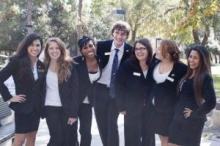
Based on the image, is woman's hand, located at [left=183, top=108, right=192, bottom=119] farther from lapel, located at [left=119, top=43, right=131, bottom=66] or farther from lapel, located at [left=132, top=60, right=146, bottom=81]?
lapel, located at [left=119, top=43, right=131, bottom=66]

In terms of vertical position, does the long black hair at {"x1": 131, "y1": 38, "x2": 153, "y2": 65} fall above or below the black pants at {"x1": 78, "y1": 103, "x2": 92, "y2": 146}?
above

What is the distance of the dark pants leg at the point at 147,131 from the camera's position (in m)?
5.50

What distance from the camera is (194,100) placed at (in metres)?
4.79

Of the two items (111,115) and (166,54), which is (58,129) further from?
(166,54)

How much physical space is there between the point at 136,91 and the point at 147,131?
0.56 meters

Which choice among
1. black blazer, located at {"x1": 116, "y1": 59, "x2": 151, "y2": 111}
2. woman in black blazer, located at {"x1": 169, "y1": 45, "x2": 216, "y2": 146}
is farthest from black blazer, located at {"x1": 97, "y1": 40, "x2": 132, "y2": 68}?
woman in black blazer, located at {"x1": 169, "y1": 45, "x2": 216, "y2": 146}

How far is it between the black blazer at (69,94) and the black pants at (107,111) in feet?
1.67

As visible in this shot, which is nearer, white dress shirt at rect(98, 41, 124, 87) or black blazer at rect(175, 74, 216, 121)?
black blazer at rect(175, 74, 216, 121)

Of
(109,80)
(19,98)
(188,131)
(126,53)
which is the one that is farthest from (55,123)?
(188,131)

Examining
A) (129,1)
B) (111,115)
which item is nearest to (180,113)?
(111,115)

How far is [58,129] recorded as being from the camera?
529 centimetres

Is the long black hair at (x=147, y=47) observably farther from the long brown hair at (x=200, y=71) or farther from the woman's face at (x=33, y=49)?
the woman's face at (x=33, y=49)

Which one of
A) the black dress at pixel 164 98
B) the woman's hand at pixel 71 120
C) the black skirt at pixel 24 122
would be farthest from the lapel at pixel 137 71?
the black skirt at pixel 24 122

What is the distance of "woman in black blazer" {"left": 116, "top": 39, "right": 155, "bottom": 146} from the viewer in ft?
17.8
